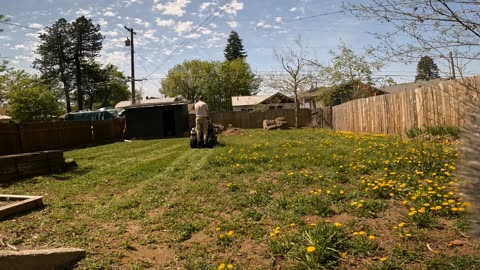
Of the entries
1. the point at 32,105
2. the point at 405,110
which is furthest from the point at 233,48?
the point at 405,110

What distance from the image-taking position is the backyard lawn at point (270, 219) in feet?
10.3

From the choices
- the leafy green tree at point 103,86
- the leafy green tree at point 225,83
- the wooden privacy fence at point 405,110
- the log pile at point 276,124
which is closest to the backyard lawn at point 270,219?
the wooden privacy fence at point 405,110

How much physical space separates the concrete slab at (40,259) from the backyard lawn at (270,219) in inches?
5.1

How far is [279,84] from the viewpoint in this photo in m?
36.0

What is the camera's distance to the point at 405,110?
12.9 meters

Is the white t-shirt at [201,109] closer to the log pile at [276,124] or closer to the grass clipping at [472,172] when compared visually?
the grass clipping at [472,172]

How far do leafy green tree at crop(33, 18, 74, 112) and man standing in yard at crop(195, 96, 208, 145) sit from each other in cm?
4715

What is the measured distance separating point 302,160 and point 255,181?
180cm

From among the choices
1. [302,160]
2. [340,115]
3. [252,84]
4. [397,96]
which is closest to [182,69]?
[252,84]

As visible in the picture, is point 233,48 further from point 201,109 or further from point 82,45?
point 201,109

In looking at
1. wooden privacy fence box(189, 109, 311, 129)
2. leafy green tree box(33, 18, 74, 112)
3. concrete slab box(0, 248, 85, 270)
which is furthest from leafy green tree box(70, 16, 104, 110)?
concrete slab box(0, 248, 85, 270)

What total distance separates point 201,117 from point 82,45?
1907 inches

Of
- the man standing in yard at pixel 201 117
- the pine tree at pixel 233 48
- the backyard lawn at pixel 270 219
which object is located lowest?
the backyard lawn at pixel 270 219

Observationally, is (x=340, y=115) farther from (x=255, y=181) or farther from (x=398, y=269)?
(x=398, y=269)
